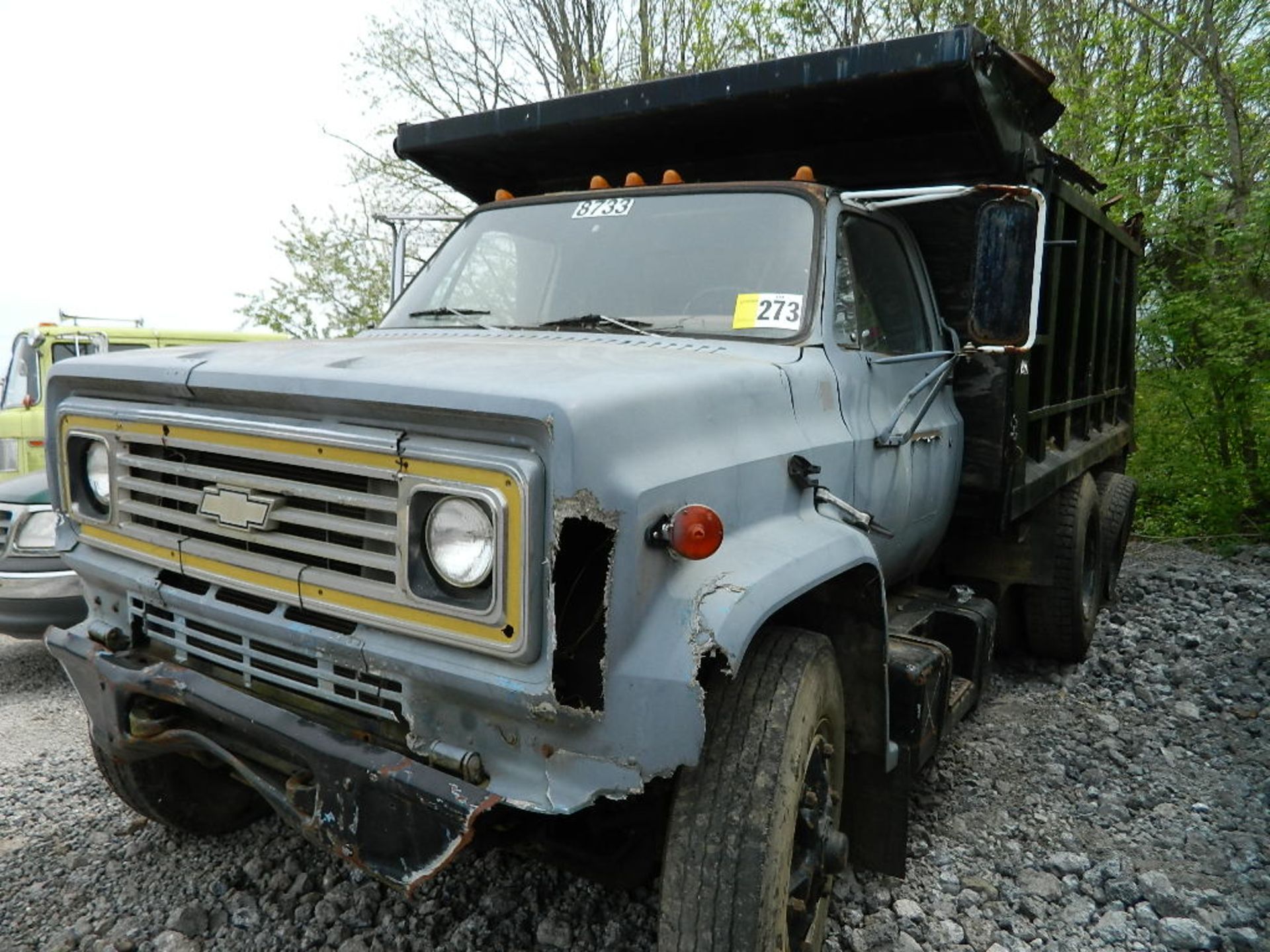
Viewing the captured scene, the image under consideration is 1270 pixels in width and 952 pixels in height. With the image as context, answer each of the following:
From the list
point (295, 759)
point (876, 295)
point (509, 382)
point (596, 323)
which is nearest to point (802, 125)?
point (876, 295)

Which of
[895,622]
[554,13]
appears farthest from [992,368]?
[554,13]

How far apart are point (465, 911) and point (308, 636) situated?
1.25 m

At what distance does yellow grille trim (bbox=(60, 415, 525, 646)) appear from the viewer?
1.92 meters

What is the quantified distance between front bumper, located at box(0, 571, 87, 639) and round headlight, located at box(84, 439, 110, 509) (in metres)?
2.51

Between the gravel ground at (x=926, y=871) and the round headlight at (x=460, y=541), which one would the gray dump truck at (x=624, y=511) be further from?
the gravel ground at (x=926, y=871)

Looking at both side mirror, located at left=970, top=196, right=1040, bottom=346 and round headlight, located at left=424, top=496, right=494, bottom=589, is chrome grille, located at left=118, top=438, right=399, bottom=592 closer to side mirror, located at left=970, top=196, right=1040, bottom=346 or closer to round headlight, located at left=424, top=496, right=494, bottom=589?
round headlight, located at left=424, top=496, right=494, bottom=589

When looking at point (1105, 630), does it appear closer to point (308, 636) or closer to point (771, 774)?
point (771, 774)

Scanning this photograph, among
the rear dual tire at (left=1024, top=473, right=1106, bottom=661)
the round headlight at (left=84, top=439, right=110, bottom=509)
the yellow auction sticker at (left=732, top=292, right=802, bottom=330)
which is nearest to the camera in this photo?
the round headlight at (left=84, top=439, right=110, bottom=509)

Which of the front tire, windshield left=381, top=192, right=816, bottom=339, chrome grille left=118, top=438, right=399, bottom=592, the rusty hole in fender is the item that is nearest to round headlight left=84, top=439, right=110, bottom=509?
chrome grille left=118, top=438, right=399, bottom=592

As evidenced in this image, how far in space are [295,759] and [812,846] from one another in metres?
1.28

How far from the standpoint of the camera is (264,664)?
7.85ft

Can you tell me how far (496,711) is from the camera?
205cm

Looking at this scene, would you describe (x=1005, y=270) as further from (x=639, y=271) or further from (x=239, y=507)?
(x=239, y=507)

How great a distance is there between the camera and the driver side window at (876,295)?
3305 millimetres
